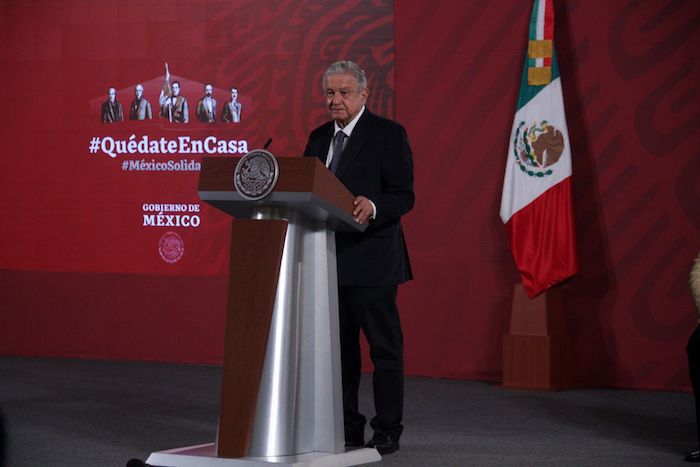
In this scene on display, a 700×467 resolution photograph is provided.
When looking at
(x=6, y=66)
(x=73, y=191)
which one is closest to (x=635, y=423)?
(x=73, y=191)

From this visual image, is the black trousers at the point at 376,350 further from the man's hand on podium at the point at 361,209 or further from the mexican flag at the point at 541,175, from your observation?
the mexican flag at the point at 541,175

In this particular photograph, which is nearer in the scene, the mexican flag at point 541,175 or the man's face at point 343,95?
the man's face at point 343,95

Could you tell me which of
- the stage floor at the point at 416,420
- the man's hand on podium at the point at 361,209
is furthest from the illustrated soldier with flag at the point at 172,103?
the man's hand on podium at the point at 361,209

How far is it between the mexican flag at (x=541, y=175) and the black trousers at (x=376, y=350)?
2.25m

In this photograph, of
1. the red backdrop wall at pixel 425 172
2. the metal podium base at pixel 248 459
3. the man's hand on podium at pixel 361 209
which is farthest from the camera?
the red backdrop wall at pixel 425 172

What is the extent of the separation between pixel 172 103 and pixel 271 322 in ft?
13.3

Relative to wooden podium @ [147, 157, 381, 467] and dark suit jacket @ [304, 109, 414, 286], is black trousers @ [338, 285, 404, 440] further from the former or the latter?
wooden podium @ [147, 157, 381, 467]

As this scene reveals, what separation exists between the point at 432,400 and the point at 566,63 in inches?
85.3

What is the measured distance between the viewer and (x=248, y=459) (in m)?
3.00

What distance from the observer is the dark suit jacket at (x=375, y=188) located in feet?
11.9

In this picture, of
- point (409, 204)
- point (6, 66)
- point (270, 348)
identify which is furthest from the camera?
point (6, 66)

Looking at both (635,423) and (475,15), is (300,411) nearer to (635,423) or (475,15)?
(635,423)

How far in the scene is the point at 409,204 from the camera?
3.64 meters

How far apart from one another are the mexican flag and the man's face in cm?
249
